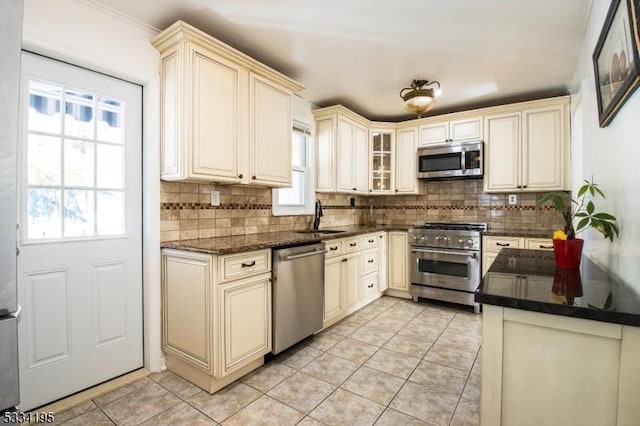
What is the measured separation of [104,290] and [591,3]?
3.51 m

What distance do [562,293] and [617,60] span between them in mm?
959

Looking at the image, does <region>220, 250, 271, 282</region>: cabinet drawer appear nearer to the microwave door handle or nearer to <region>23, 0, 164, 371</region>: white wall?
<region>23, 0, 164, 371</region>: white wall

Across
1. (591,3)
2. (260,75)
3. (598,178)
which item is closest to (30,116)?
(260,75)

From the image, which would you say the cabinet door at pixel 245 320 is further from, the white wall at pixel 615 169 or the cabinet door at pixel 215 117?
the white wall at pixel 615 169

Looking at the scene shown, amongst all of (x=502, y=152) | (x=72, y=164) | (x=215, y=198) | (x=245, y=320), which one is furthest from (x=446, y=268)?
(x=72, y=164)

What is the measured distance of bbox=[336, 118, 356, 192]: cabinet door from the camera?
367 cm

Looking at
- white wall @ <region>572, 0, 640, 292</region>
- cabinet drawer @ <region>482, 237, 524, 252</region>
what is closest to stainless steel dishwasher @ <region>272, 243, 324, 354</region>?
white wall @ <region>572, 0, 640, 292</region>

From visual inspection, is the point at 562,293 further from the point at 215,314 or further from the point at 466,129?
the point at 466,129

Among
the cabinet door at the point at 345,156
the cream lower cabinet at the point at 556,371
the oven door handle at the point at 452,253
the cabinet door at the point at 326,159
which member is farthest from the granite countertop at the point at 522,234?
the cream lower cabinet at the point at 556,371

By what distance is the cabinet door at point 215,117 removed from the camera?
206 cm

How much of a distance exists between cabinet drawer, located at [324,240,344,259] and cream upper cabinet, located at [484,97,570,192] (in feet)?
6.35

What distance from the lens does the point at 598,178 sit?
5.72 ft

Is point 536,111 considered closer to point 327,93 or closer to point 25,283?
point 327,93

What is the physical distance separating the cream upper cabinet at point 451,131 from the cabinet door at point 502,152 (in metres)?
0.12
